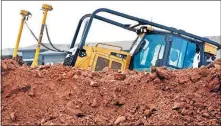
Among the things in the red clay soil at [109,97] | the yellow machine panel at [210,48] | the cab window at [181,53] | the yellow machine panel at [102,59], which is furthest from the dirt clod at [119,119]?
the yellow machine panel at [210,48]

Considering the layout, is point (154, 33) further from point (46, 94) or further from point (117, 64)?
point (46, 94)

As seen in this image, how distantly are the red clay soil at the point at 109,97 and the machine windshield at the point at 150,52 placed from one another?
9.78 ft

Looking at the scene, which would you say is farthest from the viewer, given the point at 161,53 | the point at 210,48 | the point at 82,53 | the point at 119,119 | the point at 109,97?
the point at 210,48

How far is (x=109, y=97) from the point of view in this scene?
5242mm

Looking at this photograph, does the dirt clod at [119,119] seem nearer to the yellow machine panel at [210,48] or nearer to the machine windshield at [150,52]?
the machine windshield at [150,52]

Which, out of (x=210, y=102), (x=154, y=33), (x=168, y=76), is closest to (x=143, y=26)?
(x=154, y=33)

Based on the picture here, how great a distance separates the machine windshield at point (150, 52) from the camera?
29.3ft

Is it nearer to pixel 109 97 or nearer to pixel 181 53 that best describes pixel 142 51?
pixel 181 53

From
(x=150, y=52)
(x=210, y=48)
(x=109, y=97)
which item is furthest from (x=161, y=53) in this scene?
(x=109, y=97)

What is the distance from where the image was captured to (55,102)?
5156mm

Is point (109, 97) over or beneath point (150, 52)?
beneath

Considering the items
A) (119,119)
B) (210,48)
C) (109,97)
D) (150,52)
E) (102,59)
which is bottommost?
(119,119)

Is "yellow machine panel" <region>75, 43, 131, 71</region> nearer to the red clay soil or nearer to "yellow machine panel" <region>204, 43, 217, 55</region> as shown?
"yellow machine panel" <region>204, 43, 217, 55</region>

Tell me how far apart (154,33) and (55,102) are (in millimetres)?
4480
